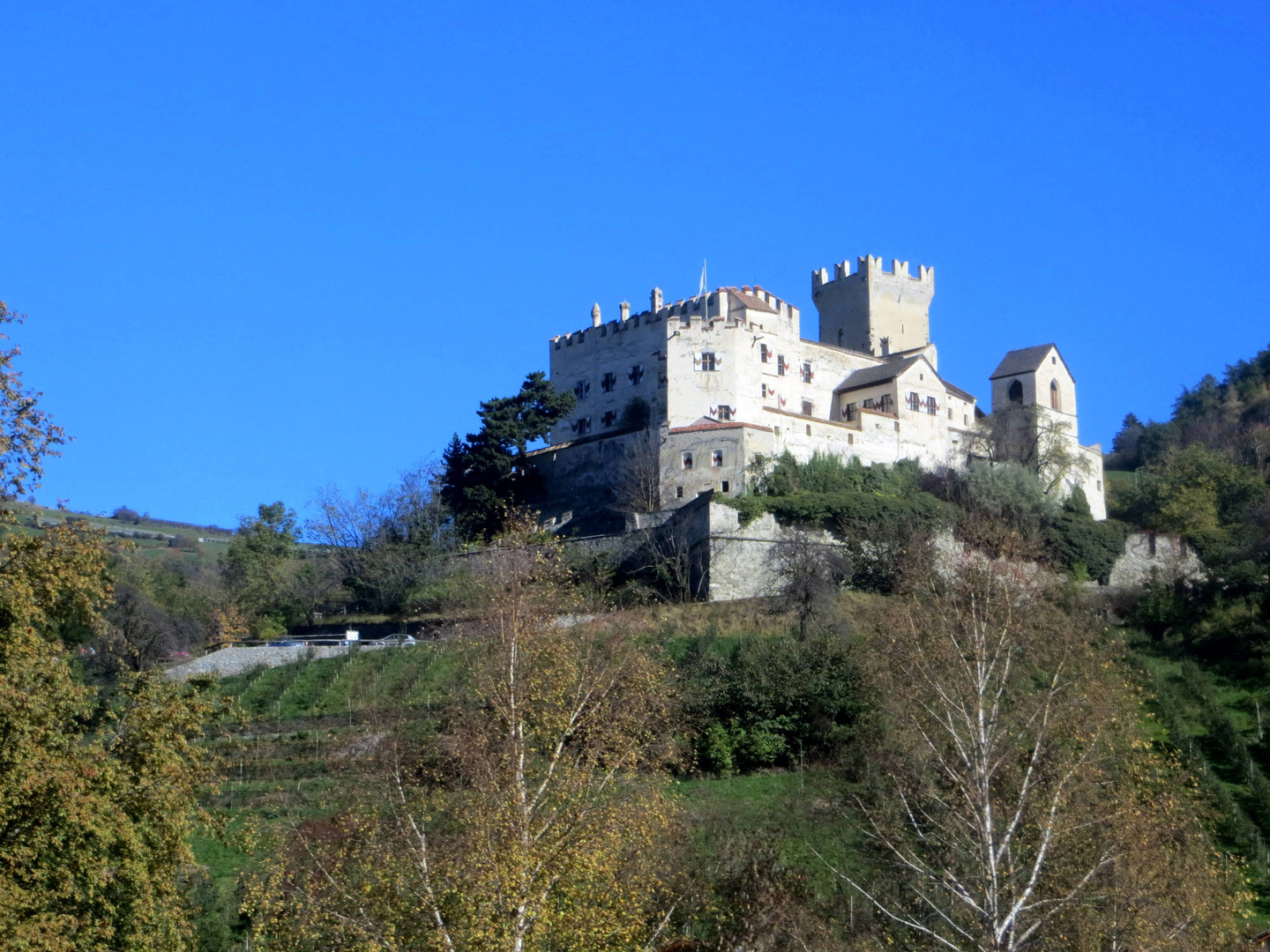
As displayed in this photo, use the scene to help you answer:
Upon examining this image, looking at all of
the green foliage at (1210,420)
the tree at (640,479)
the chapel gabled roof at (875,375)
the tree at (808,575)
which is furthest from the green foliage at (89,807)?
the green foliage at (1210,420)

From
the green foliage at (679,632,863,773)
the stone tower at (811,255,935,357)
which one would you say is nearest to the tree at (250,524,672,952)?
the green foliage at (679,632,863,773)

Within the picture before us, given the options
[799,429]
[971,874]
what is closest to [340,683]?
[799,429]

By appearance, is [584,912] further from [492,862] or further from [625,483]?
[625,483]

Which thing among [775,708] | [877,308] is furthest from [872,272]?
[775,708]

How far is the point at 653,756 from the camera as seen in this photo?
31.0 metres

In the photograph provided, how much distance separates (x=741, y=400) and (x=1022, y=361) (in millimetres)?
15082

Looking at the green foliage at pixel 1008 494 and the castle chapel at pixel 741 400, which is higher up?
the castle chapel at pixel 741 400

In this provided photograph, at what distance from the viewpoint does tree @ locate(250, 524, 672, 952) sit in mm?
17844

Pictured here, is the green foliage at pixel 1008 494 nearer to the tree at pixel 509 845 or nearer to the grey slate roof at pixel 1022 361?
the grey slate roof at pixel 1022 361

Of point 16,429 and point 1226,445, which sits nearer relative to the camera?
point 16,429

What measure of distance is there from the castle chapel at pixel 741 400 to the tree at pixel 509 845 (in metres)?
29.3

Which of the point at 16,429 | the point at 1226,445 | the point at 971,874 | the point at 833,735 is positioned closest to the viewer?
the point at 16,429

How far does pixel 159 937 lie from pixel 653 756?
15044mm

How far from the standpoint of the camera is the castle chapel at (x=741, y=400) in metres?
54.0
